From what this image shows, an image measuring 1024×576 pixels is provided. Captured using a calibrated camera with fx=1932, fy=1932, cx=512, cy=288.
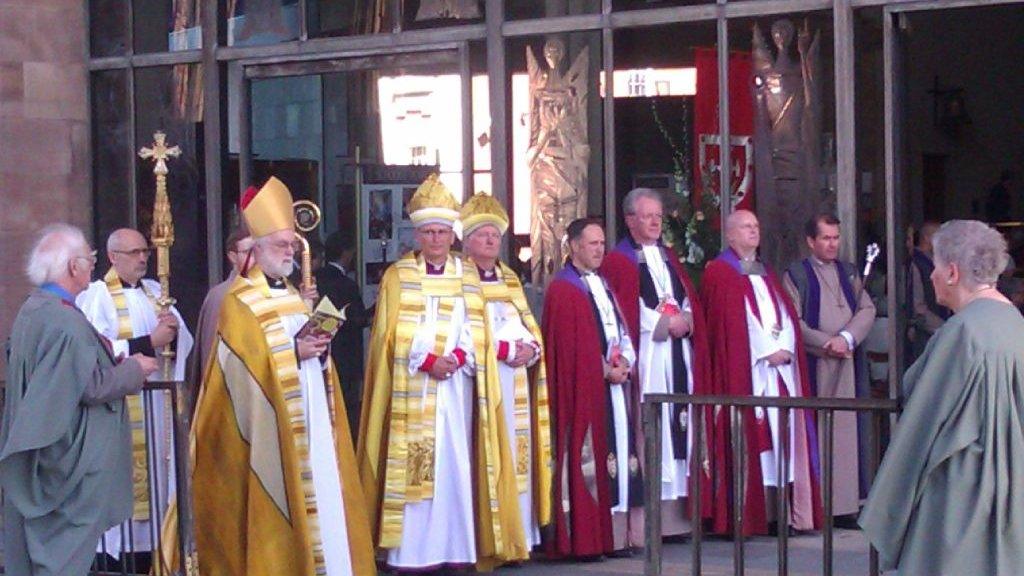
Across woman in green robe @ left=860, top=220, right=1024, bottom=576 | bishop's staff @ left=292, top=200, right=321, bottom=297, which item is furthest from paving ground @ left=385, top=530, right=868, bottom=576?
woman in green robe @ left=860, top=220, right=1024, bottom=576

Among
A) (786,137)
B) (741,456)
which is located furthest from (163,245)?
(741,456)

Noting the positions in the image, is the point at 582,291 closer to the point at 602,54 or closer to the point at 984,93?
the point at 602,54

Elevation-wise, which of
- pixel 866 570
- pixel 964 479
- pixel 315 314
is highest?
pixel 315 314

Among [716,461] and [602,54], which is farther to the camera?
[602,54]

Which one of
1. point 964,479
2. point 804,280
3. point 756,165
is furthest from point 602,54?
point 964,479

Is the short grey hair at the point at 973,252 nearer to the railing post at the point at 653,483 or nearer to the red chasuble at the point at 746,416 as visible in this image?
the railing post at the point at 653,483

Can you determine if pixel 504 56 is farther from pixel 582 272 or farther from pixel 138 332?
pixel 138 332

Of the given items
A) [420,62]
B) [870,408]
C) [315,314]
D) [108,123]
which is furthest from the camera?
[108,123]

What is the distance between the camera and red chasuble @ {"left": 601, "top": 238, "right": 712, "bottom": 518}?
1075 centimetres

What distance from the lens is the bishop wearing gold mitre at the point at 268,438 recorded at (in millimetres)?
8930

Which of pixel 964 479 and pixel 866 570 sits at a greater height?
pixel 964 479

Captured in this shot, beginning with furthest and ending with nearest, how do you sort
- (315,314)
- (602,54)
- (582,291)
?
(602,54), (582,291), (315,314)

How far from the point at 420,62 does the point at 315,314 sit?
4.26 meters

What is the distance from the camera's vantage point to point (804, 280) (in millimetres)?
11172
